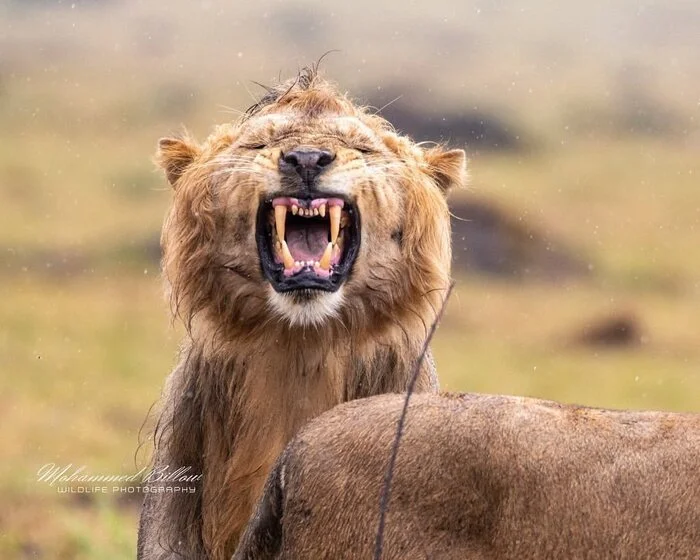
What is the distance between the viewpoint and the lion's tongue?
5.18 meters

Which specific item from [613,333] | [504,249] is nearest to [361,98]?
[613,333]

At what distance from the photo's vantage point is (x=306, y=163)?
16.3 feet

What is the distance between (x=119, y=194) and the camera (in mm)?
33844

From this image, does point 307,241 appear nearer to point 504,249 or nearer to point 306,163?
point 306,163

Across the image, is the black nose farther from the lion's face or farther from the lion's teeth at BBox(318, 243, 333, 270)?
the lion's teeth at BBox(318, 243, 333, 270)

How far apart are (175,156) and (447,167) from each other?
1.00 m

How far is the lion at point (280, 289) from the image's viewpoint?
512 cm

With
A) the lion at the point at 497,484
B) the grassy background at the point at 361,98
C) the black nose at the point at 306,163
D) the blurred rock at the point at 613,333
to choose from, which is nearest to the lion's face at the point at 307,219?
the black nose at the point at 306,163

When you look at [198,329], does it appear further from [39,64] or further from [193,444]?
[39,64]

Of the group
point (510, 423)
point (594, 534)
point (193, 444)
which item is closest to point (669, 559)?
point (594, 534)

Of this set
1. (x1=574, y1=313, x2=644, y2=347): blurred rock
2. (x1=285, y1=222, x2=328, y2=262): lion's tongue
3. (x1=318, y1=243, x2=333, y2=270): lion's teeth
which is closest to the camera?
(x1=318, y1=243, x2=333, y2=270): lion's teeth

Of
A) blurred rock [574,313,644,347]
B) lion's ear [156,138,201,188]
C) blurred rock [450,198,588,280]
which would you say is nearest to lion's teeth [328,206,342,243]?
lion's ear [156,138,201,188]

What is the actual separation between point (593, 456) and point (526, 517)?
0.61 ft

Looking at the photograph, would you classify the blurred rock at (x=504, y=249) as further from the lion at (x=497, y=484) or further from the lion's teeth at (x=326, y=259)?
the lion at (x=497, y=484)
